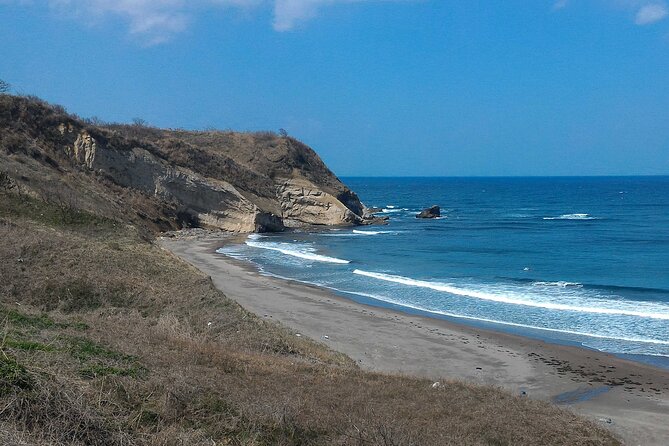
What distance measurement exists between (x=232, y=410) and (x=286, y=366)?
407 centimetres

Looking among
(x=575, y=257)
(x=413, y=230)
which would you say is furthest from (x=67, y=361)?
(x=413, y=230)

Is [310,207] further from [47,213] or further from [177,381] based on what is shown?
[177,381]

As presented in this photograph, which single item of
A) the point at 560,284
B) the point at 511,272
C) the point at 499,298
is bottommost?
the point at 499,298

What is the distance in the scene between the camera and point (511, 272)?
126 feet

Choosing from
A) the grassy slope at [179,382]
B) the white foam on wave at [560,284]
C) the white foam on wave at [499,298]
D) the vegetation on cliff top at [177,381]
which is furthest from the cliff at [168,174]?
the white foam on wave at [560,284]

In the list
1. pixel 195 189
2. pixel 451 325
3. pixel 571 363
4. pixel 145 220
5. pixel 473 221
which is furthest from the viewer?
pixel 473 221

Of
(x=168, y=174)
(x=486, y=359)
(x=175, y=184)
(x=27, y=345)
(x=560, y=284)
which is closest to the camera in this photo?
(x=27, y=345)

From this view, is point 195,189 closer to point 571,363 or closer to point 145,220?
point 145,220

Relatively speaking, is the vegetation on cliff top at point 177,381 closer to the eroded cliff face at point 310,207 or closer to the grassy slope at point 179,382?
the grassy slope at point 179,382

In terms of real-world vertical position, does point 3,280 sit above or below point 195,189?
below

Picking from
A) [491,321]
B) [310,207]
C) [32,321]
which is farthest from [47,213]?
[310,207]

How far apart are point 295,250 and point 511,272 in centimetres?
1724

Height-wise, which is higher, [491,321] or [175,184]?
[175,184]

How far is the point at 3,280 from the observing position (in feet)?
55.5
